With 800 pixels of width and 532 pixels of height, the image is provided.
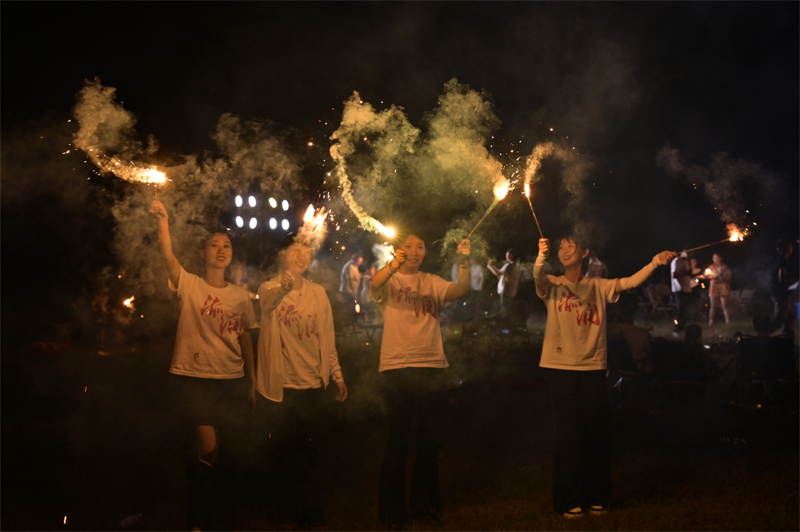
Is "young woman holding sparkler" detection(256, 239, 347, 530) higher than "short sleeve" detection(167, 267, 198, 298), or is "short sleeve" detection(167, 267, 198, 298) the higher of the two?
"short sleeve" detection(167, 267, 198, 298)

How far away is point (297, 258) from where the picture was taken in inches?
186

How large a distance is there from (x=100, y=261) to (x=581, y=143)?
9.91 m

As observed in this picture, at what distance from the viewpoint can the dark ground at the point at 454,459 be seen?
458 centimetres

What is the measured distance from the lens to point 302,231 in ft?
16.1

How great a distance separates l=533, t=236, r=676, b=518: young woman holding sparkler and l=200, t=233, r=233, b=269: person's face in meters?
2.23

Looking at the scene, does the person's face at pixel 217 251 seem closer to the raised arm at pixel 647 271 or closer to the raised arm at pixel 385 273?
the raised arm at pixel 385 273

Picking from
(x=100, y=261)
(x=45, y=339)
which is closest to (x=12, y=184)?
(x=100, y=261)

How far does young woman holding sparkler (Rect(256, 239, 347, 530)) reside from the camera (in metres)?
4.35

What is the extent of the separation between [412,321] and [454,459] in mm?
2182

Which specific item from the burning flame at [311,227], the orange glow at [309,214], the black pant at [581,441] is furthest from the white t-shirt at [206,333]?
the black pant at [581,441]

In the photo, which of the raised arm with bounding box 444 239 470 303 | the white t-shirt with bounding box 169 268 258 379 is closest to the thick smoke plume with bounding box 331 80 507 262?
the raised arm with bounding box 444 239 470 303

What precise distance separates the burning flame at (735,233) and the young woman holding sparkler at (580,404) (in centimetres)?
79

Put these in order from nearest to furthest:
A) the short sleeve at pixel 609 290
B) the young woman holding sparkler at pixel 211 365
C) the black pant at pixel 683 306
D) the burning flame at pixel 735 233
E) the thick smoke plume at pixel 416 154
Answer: the young woman holding sparkler at pixel 211 365 < the short sleeve at pixel 609 290 < the burning flame at pixel 735 233 < the thick smoke plume at pixel 416 154 < the black pant at pixel 683 306

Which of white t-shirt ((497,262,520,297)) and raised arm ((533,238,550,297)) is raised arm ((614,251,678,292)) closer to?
raised arm ((533,238,550,297))
